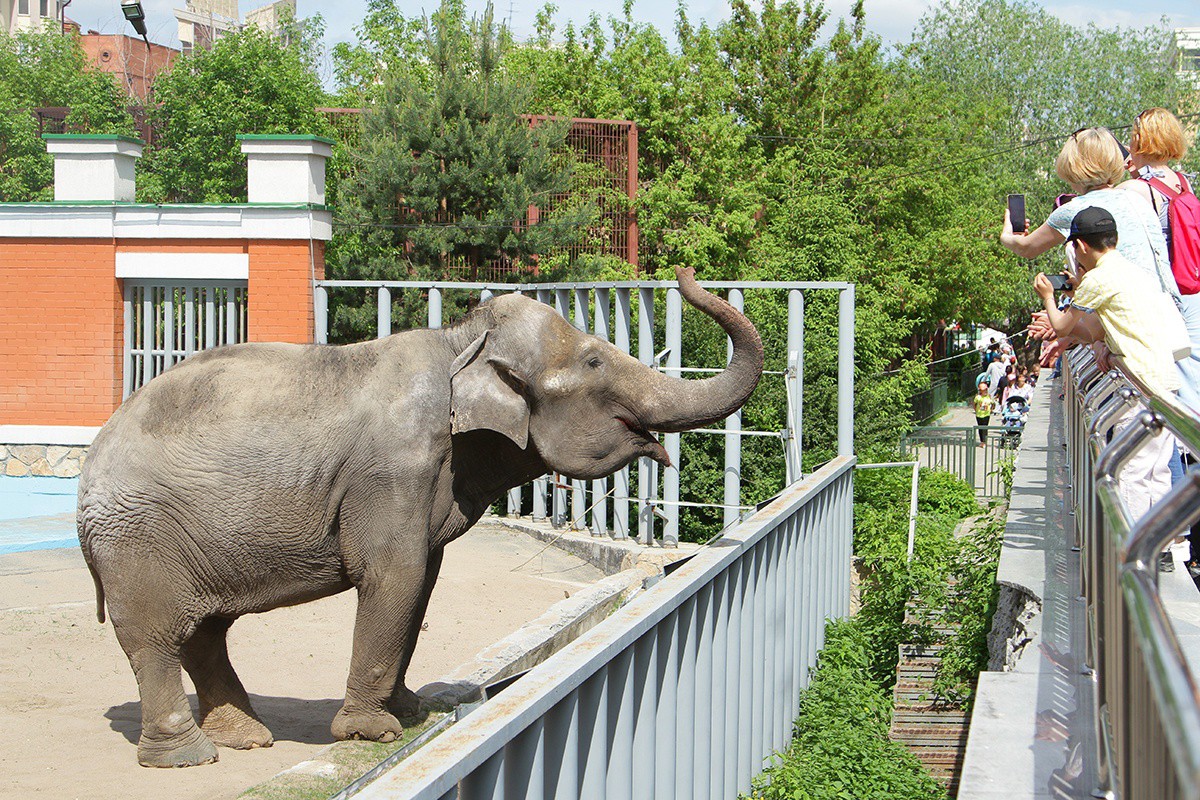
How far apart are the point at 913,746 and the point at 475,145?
58.2 ft

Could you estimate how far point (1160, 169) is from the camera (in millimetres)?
6027

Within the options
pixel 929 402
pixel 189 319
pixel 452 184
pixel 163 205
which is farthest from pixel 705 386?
pixel 929 402

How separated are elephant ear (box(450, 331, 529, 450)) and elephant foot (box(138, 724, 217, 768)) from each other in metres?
1.81

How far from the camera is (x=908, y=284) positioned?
111 ft

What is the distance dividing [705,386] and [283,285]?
10.9 metres

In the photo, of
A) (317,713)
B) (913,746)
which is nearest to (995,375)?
(913,746)

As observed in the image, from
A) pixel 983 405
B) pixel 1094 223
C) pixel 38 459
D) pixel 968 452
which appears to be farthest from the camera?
pixel 983 405

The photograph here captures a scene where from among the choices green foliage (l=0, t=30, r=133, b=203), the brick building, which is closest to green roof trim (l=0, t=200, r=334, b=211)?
the brick building

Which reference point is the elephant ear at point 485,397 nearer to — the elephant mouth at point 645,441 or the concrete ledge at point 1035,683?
the elephant mouth at point 645,441

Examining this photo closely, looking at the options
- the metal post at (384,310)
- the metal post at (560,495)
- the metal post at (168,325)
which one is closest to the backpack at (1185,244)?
the metal post at (560,495)

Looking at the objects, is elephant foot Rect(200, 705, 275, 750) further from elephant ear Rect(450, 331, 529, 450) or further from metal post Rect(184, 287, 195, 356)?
metal post Rect(184, 287, 195, 356)

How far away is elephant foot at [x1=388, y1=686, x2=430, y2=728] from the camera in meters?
6.81

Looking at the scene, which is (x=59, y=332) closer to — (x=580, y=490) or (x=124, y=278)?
(x=124, y=278)

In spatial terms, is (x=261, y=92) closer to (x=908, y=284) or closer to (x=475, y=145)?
(x=475, y=145)
